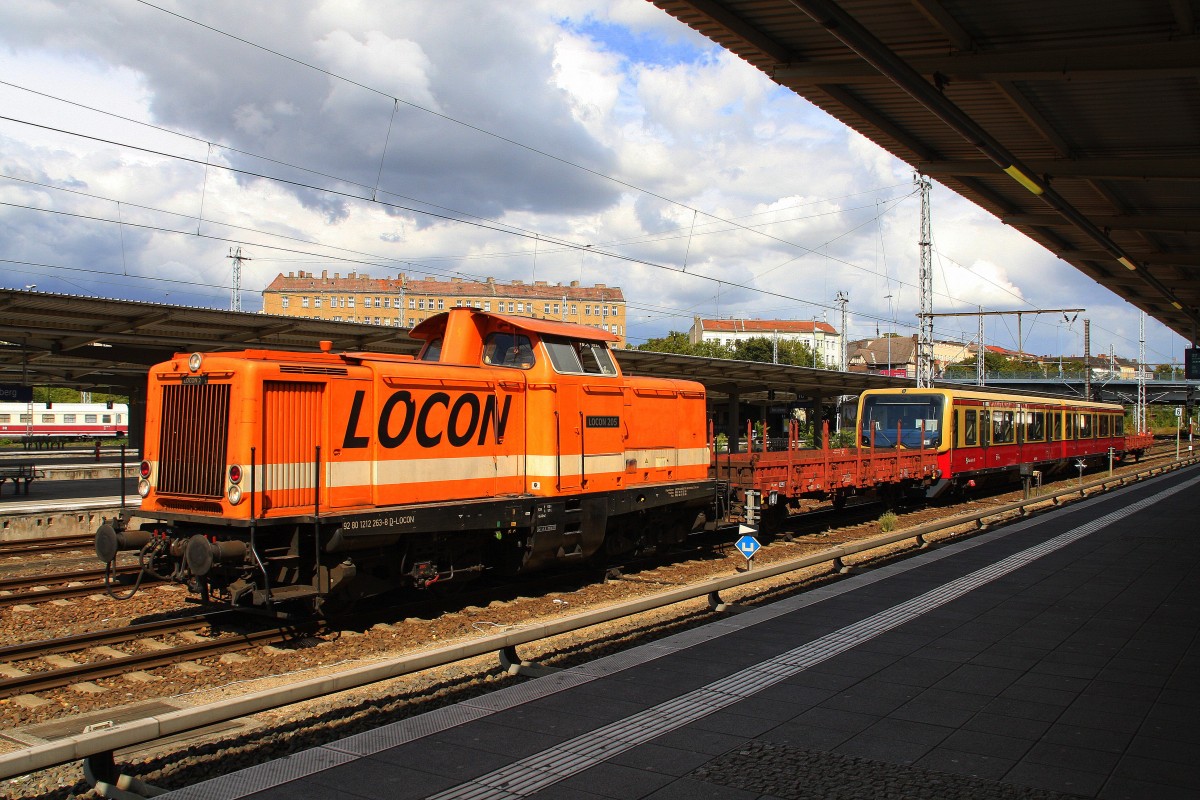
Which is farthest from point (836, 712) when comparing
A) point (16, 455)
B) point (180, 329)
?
point (16, 455)

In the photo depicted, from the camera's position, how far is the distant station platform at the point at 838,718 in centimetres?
479

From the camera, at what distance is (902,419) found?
902 inches

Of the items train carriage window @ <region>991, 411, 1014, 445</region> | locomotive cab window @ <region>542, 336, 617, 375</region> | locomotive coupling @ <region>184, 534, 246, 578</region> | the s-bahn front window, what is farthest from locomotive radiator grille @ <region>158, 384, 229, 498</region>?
train carriage window @ <region>991, 411, 1014, 445</region>

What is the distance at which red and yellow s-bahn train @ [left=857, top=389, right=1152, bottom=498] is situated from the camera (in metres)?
22.4

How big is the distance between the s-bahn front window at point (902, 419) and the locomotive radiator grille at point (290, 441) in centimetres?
1588

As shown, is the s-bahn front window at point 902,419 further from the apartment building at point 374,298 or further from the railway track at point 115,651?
the apartment building at point 374,298

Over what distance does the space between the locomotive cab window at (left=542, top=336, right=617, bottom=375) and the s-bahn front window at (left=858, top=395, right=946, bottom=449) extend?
1122 centimetres

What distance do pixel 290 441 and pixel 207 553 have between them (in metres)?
1.40

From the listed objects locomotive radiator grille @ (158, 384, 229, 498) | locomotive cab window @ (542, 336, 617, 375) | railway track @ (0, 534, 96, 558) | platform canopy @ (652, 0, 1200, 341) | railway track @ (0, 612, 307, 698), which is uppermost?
platform canopy @ (652, 0, 1200, 341)

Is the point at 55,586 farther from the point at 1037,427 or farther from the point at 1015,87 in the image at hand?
the point at 1037,427

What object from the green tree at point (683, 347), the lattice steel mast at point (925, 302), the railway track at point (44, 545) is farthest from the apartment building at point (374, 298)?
the railway track at point (44, 545)

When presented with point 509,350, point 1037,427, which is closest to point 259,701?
point 509,350

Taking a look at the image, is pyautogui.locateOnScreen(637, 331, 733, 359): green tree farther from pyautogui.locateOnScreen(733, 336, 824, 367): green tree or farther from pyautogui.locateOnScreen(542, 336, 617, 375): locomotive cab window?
pyautogui.locateOnScreen(542, 336, 617, 375): locomotive cab window

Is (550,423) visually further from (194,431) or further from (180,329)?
(180,329)
